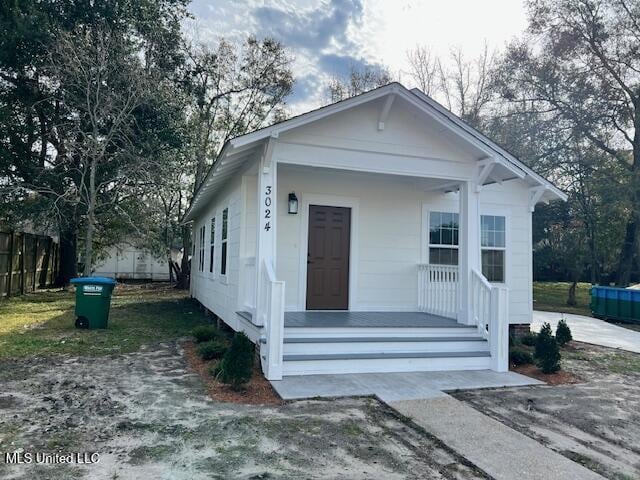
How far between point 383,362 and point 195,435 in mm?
2995

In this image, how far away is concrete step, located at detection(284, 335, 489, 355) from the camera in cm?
603

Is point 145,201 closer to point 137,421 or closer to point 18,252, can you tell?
point 18,252

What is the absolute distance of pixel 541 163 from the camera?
18438mm

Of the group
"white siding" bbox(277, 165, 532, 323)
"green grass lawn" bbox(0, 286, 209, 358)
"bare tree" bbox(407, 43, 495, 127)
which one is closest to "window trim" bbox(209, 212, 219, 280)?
"green grass lawn" bbox(0, 286, 209, 358)

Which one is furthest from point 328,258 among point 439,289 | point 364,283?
point 439,289

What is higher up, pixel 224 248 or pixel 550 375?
pixel 224 248

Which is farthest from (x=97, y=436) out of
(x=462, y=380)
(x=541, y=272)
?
(x=541, y=272)

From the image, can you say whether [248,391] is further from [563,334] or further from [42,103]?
[42,103]

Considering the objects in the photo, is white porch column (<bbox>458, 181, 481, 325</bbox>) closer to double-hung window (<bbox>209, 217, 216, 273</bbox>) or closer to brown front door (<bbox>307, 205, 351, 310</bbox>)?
brown front door (<bbox>307, 205, 351, 310</bbox>)

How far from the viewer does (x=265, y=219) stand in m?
6.24

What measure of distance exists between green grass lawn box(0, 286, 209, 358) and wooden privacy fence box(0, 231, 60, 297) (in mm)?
771

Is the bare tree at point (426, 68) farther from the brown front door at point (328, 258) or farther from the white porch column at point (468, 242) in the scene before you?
the white porch column at point (468, 242)

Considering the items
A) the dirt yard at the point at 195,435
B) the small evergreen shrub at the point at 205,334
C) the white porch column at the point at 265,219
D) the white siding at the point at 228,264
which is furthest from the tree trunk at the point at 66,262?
the white porch column at the point at 265,219

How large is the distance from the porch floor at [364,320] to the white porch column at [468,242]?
14.7 inches
